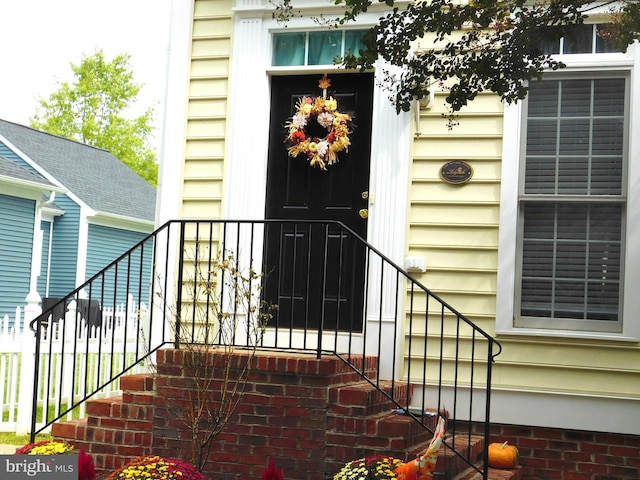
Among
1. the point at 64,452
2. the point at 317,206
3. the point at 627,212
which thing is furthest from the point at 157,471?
the point at 627,212

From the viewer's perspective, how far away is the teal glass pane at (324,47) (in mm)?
7477

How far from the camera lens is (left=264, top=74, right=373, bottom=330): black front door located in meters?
7.31

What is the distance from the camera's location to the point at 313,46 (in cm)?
754

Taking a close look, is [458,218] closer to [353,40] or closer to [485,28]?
[353,40]

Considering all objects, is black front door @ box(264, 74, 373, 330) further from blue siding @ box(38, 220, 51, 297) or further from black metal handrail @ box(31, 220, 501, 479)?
blue siding @ box(38, 220, 51, 297)

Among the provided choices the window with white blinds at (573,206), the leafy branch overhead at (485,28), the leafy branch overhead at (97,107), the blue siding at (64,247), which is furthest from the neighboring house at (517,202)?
the leafy branch overhead at (97,107)

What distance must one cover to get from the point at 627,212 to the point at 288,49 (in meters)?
3.13

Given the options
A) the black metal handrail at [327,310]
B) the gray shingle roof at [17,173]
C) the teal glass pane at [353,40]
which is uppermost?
the teal glass pane at [353,40]

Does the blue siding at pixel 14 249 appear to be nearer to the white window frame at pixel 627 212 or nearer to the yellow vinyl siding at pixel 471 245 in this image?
the yellow vinyl siding at pixel 471 245

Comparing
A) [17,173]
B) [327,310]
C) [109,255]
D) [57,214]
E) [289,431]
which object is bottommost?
[289,431]

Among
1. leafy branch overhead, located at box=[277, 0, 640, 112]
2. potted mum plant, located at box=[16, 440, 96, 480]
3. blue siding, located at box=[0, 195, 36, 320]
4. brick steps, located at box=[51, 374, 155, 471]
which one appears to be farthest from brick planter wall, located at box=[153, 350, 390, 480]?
blue siding, located at box=[0, 195, 36, 320]

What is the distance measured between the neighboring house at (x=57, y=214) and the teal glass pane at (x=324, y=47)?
10.4 m

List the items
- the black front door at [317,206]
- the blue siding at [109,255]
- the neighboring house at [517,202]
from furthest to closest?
the blue siding at [109,255]
the black front door at [317,206]
the neighboring house at [517,202]

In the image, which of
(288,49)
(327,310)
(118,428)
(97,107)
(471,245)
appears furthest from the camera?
(97,107)
